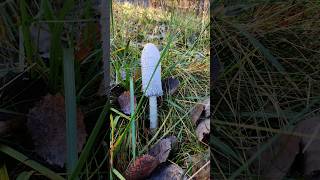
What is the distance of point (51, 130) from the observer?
2.86 feet

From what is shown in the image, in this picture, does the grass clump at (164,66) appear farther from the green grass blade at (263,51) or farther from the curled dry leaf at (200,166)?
the green grass blade at (263,51)

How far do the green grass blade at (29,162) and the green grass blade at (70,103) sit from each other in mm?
37

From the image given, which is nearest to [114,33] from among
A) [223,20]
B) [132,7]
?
[132,7]

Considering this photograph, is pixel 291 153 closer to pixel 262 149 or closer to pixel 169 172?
pixel 262 149

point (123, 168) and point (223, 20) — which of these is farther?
point (223, 20)

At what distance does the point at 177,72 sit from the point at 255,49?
0.25 meters

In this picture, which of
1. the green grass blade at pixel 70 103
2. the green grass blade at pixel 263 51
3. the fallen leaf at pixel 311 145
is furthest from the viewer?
the green grass blade at pixel 263 51

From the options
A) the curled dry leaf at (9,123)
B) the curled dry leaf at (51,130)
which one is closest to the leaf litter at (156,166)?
the curled dry leaf at (51,130)

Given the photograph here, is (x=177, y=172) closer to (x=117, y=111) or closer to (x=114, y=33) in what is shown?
(x=117, y=111)

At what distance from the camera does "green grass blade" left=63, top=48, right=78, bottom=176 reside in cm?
83

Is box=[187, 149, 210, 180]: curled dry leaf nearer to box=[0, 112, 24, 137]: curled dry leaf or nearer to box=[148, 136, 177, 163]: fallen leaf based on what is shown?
box=[148, 136, 177, 163]: fallen leaf

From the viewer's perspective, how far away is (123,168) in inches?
34.9

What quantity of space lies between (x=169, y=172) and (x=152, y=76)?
A: 181 mm

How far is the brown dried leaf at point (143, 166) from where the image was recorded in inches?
34.4
